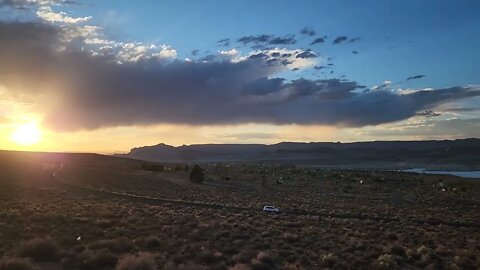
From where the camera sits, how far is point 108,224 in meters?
26.8

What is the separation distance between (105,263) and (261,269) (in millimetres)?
5780

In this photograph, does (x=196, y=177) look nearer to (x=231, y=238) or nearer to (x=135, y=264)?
(x=231, y=238)

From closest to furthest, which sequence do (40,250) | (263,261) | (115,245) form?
(40,250)
(263,261)
(115,245)

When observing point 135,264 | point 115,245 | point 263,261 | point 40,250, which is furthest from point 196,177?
point 135,264

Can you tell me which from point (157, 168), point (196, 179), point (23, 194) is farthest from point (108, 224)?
point (157, 168)

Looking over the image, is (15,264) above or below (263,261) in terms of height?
above

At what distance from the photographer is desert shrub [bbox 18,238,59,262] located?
18.3 m

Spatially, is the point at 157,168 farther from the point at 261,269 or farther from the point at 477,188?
the point at 261,269

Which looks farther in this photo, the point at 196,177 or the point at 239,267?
the point at 196,177

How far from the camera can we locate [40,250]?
18562mm

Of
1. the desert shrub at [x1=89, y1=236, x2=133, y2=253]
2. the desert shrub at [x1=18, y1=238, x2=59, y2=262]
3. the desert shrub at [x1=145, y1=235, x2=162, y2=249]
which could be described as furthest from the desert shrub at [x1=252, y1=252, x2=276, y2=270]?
the desert shrub at [x1=18, y1=238, x2=59, y2=262]

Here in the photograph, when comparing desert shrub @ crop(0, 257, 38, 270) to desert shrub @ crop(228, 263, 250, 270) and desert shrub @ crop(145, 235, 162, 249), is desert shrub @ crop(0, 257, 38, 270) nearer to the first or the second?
desert shrub @ crop(145, 235, 162, 249)

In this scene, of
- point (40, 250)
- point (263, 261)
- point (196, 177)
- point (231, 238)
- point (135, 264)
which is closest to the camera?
point (135, 264)

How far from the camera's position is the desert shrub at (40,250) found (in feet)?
60.2
